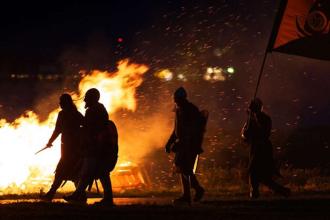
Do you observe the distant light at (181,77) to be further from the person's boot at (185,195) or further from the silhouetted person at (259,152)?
the person's boot at (185,195)

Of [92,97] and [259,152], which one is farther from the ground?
[92,97]

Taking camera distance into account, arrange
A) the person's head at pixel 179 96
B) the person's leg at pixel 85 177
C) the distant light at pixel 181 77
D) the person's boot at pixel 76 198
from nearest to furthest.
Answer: the person's head at pixel 179 96 → the person's leg at pixel 85 177 → the person's boot at pixel 76 198 → the distant light at pixel 181 77

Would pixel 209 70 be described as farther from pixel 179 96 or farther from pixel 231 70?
pixel 179 96

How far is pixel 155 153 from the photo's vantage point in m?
21.1

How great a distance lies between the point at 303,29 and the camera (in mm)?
12984

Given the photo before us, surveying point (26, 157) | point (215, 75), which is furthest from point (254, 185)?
point (215, 75)

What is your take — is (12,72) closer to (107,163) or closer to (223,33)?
(223,33)

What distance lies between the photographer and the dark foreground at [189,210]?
947 cm

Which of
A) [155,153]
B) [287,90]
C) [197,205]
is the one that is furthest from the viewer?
[287,90]

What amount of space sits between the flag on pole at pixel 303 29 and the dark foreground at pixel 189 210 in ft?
9.50

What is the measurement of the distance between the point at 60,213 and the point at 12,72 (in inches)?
1803

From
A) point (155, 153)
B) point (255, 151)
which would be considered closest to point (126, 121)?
point (155, 153)

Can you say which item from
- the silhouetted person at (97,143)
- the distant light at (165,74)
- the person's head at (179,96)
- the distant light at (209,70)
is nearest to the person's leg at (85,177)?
the silhouetted person at (97,143)

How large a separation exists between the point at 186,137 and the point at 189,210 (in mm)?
1431
